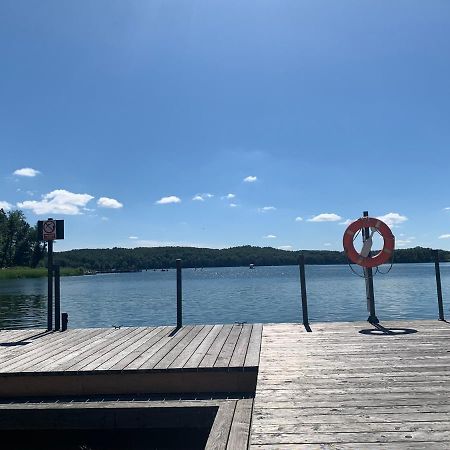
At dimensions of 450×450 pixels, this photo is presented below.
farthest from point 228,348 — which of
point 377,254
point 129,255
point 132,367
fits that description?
point 129,255

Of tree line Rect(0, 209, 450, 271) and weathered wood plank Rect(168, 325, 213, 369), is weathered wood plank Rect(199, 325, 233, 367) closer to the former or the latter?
weathered wood plank Rect(168, 325, 213, 369)

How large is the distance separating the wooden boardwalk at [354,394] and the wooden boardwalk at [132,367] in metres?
0.34

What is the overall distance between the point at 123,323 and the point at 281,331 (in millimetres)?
10683

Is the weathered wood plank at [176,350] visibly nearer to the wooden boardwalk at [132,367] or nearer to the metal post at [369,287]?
the wooden boardwalk at [132,367]

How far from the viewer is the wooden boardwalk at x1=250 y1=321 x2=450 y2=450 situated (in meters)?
2.20

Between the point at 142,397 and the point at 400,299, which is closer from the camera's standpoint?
the point at 142,397

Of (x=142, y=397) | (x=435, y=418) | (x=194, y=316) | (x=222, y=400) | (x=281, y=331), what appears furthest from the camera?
(x=194, y=316)

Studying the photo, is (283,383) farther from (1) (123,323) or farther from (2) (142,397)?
(1) (123,323)

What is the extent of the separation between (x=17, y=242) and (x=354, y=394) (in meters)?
69.7

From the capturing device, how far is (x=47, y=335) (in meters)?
5.94

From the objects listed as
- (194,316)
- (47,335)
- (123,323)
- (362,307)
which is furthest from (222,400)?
(362,307)

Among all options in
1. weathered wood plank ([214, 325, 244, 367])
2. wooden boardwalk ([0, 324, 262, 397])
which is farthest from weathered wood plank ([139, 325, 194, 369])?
weathered wood plank ([214, 325, 244, 367])

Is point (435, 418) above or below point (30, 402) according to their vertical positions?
above

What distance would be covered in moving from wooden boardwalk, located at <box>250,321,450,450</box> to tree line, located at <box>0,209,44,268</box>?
65.8 metres
